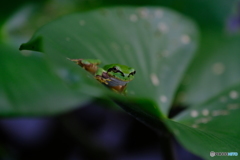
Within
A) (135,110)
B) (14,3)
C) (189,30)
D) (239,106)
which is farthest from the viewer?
(14,3)

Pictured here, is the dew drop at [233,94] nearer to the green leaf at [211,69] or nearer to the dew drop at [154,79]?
the dew drop at [154,79]

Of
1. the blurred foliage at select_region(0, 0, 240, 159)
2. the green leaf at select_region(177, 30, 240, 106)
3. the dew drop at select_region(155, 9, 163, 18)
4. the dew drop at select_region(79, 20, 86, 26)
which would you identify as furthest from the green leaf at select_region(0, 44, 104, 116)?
the green leaf at select_region(177, 30, 240, 106)

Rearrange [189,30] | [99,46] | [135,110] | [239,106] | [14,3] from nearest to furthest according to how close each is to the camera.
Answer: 1. [135,110]
2. [99,46]
3. [239,106]
4. [189,30]
5. [14,3]

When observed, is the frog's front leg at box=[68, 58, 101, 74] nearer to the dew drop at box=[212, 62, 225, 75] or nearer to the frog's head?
the frog's head

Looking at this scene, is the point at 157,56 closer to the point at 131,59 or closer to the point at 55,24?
the point at 131,59

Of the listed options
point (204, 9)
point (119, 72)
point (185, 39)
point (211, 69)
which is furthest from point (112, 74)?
point (204, 9)

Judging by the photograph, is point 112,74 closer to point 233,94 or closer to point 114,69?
point 114,69

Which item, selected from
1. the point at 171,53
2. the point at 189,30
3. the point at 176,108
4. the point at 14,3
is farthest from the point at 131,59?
the point at 176,108
